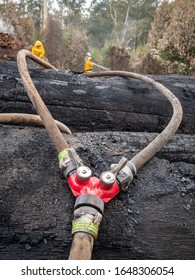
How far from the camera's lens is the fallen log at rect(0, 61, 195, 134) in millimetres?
1894

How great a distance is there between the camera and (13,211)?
109cm

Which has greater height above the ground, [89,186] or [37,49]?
[37,49]

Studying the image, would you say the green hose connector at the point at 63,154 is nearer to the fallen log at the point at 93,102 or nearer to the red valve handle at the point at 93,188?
the red valve handle at the point at 93,188

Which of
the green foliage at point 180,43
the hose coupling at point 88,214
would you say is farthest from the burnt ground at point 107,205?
the green foliage at point 180,43

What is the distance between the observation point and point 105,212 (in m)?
1.09

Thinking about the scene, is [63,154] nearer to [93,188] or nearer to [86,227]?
[93,188]

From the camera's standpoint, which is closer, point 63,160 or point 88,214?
point 88,214

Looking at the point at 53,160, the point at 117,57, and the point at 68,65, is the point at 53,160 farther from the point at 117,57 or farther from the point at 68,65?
the point at 68,65

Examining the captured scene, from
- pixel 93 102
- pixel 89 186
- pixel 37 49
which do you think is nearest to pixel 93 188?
pixel 89 186

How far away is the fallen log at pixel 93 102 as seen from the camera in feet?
6.21

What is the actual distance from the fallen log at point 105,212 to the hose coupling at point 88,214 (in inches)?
4.0

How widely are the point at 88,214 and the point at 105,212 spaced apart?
148 mm
